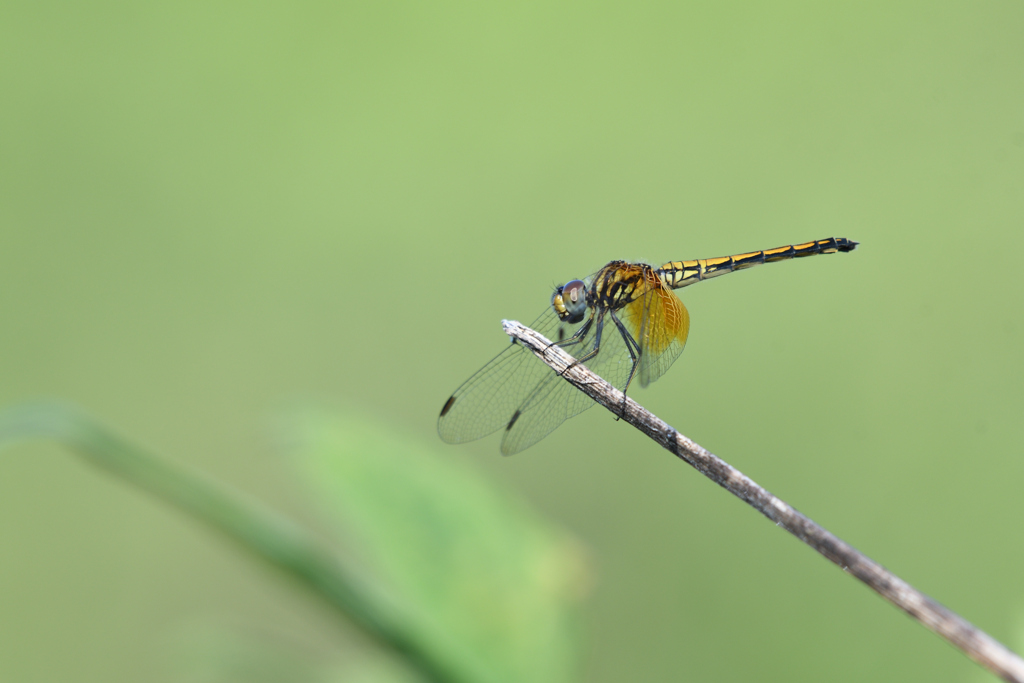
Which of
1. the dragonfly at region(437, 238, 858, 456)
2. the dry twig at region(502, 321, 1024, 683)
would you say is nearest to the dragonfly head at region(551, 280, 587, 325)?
the dragonfly at region(437, 238, 858, 456)

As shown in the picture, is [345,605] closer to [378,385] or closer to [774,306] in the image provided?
[378,385]

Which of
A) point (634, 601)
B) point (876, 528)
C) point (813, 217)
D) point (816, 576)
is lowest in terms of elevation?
point (634, 601)

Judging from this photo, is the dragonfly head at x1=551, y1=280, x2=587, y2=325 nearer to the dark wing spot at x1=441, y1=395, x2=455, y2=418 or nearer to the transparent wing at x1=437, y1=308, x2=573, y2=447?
the transparent wing at x1=437, y1=308, x2=573, y2=447

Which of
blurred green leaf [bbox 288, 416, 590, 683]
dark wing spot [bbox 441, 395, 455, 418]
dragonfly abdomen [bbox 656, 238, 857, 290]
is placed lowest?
blurred green leaf [bbox 288, 416, 590, 683]

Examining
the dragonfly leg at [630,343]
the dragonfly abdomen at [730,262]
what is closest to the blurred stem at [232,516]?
the dragonfly leg at [630,343]

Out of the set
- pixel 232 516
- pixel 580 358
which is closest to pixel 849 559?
pixel 232 516

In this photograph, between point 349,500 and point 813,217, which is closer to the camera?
point 349,500

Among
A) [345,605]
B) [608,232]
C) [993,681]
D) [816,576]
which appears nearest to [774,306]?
[608,232]
